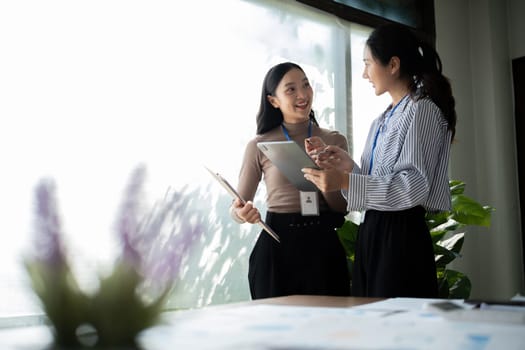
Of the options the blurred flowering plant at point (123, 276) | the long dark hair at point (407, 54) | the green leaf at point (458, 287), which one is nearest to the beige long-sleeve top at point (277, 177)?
the long dark hair at point (407, 54)

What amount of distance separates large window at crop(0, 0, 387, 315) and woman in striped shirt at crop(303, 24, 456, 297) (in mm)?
611

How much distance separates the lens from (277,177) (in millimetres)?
2312

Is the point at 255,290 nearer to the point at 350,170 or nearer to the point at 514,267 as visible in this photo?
the point at 350,170

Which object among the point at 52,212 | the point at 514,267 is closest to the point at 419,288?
the point at 52,212

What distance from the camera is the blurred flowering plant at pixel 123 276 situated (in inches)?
12.7

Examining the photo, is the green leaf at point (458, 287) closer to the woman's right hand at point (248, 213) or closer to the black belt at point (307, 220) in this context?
the black belt at point (307, 220)

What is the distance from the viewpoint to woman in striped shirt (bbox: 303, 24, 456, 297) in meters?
1.56

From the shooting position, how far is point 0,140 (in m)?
2.30

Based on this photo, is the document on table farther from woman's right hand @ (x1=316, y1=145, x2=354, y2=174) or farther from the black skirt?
the black skirt

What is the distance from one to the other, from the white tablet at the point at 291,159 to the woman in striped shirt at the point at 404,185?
0.08m

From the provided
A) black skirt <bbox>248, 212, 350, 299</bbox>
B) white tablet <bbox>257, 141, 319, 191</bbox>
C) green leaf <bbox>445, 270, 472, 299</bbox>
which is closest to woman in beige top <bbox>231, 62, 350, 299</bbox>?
black skirt <bbox>248, 212, 350, 299</bbox>

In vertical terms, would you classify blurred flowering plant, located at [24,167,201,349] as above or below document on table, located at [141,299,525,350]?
above

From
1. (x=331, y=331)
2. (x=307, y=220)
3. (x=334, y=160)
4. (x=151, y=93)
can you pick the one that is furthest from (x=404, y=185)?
(x=151, y=93)

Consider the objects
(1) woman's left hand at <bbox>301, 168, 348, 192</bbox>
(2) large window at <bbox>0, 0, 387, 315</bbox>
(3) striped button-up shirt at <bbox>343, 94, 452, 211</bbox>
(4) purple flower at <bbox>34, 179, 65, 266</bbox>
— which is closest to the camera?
(4) purple flower at <bbox>34, 179, 65, 266</bbox>
